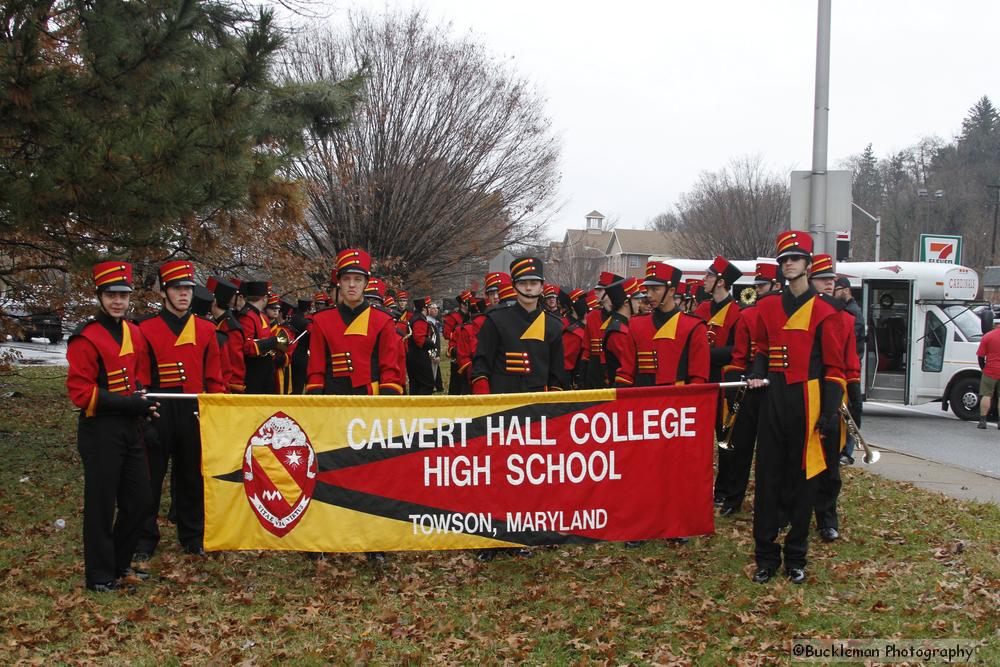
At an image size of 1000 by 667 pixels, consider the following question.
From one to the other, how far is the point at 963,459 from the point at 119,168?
10.9 m

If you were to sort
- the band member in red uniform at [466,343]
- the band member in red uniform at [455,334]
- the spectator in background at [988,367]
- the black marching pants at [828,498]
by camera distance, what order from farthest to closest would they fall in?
the band member in red uniform at [455,334], the spectator in background at [988,367], the band member in red uniform at [466,343], the black marching pants at [828,498]

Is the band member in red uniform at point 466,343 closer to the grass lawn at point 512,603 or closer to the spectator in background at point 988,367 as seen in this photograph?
the grass lawn at point 512,603

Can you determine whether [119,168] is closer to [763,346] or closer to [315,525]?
[315,525]

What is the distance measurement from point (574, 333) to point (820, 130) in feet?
12.8

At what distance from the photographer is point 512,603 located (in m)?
5.91

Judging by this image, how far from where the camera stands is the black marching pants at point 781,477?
616cm

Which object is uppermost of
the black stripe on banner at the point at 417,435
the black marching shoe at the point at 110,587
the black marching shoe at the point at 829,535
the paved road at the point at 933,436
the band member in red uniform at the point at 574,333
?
the band member in red uniform at the point at 574,333

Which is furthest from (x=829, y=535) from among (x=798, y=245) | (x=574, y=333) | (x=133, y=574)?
(x=574, y=333)

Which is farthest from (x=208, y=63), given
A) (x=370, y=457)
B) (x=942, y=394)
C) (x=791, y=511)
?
(x=942, y=394)

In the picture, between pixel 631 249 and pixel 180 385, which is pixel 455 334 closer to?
pixel 180 385

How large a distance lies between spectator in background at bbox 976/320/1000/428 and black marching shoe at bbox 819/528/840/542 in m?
9.61

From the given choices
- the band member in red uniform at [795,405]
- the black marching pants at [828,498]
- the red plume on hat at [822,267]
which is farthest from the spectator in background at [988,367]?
the band member in red uniform at [795,405]

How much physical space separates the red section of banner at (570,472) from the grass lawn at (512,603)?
1.27 ft

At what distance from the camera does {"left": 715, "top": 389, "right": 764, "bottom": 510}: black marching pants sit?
26.9 feet
